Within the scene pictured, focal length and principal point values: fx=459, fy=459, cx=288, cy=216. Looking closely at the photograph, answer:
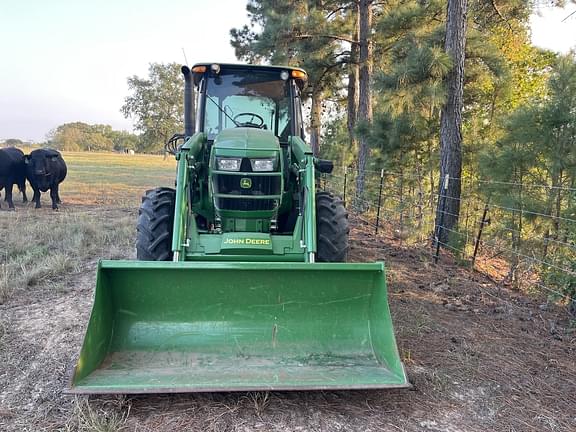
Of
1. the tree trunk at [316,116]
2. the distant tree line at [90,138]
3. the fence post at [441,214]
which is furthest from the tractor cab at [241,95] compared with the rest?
the distant tree line at [90,138]

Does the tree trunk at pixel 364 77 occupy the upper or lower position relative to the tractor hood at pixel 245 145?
upper

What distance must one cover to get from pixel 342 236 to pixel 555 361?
1.91 metres

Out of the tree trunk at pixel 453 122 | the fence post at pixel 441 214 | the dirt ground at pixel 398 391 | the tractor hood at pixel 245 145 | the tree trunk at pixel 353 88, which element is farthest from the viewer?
the tree trunk at pixel 353 88

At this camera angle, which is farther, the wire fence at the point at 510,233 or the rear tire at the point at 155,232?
the wire fence at the point at 510,233

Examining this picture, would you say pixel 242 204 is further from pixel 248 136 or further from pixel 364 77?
pixel 364 77

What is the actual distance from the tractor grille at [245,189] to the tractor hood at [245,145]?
192 millimetres

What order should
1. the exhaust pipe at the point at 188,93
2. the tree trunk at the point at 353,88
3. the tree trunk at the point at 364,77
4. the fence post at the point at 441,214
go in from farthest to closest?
the tree trunk at the point at 353,88, the tree trunk at the point at 364,77, the fence post at the point at 441,214, the exhaust pipe at the point at 188,93

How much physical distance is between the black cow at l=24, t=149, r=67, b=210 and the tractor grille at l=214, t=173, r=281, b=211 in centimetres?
906

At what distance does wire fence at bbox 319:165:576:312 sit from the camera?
4746 mm

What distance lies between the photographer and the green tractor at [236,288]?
273 centimetres

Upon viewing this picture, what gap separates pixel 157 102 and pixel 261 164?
53.2 m

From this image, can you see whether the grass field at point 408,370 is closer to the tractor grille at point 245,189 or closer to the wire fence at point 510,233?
the wire fence at point 510,233

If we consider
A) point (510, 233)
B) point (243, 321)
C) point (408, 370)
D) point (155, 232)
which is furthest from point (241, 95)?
point (510, 233)

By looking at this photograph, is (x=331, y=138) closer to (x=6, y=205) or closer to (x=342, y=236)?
(x=6, y=205)
